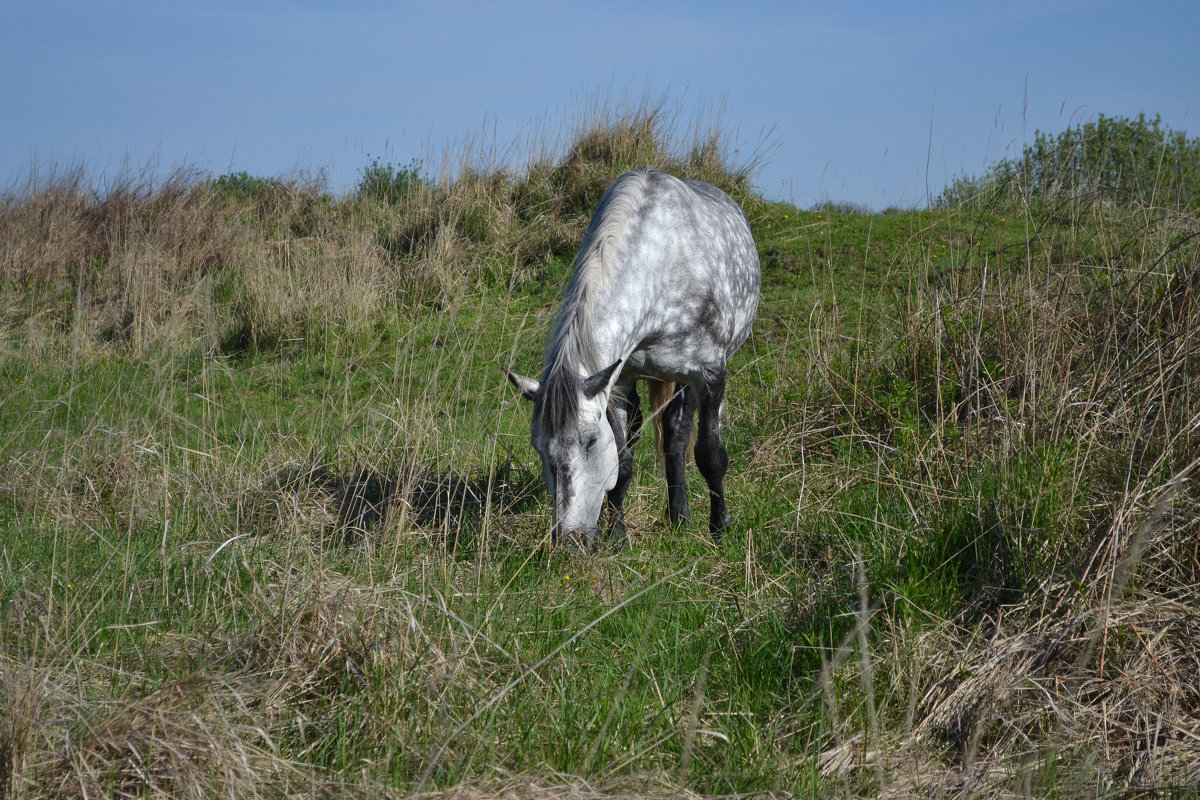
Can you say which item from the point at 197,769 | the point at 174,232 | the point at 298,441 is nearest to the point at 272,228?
the point at 174,232

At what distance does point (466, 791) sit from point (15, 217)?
44.9 ft

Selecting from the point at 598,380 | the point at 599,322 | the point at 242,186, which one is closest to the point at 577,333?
the point at 599,322

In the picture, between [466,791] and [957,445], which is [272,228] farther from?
[466,791]

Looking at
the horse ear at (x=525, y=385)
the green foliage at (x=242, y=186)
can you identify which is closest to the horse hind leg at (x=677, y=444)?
the horse ear at (x=525, y=385)

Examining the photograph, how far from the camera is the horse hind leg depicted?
4496mm

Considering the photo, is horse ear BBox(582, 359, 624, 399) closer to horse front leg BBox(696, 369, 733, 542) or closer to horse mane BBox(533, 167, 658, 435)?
horse mane BBox(533, 167, 658, 435)

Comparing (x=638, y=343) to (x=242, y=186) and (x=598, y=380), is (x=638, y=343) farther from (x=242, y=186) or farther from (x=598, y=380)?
(x=242, y=186)

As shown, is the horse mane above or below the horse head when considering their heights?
above

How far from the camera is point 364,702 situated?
233 cm

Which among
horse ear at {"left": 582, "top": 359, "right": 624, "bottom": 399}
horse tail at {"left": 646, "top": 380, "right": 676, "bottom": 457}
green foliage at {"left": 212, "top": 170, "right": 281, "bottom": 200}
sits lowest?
horse tail at {"left": 646, "top": 380, "right": 676, "bottom": 457}

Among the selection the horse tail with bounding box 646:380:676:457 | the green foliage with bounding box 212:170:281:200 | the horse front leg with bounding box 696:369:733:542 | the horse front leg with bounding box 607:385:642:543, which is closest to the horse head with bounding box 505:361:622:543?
the horse front leg with bounding box 607:385:642:543

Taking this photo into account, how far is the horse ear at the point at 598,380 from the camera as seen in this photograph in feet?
11.5

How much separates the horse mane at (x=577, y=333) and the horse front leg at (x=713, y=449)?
863mm

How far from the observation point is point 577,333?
3652 millimetres
